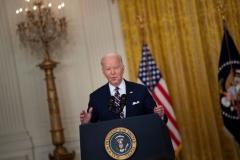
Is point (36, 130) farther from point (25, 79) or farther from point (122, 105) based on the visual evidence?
point (122, 105)

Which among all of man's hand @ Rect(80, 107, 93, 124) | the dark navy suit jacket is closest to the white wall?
the dark navy suit jacket

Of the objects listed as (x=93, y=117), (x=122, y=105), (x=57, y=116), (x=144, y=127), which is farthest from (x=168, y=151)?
(x=57, y=116)

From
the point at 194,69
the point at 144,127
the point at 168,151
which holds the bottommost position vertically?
the point at 168,151

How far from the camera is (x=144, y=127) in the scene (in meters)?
3.26

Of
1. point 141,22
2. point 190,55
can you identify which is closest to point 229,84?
point 190,55

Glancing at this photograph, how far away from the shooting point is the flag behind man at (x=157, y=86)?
7.09m

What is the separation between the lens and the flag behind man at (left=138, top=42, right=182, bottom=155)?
7.09 m

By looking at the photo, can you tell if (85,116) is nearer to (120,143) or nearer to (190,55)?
(120,143)

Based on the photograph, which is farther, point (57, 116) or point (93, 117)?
point (57, 116)

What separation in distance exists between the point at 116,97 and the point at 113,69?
24 centimetres

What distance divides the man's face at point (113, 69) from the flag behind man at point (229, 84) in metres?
3.64

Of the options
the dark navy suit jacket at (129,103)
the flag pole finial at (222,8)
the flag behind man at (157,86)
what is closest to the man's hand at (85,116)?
the dark navy suit jacket at (129,103)

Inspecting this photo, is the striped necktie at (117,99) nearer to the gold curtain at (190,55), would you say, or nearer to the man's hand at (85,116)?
the man's hand at (85,116)

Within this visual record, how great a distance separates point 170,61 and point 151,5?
1002 mm
